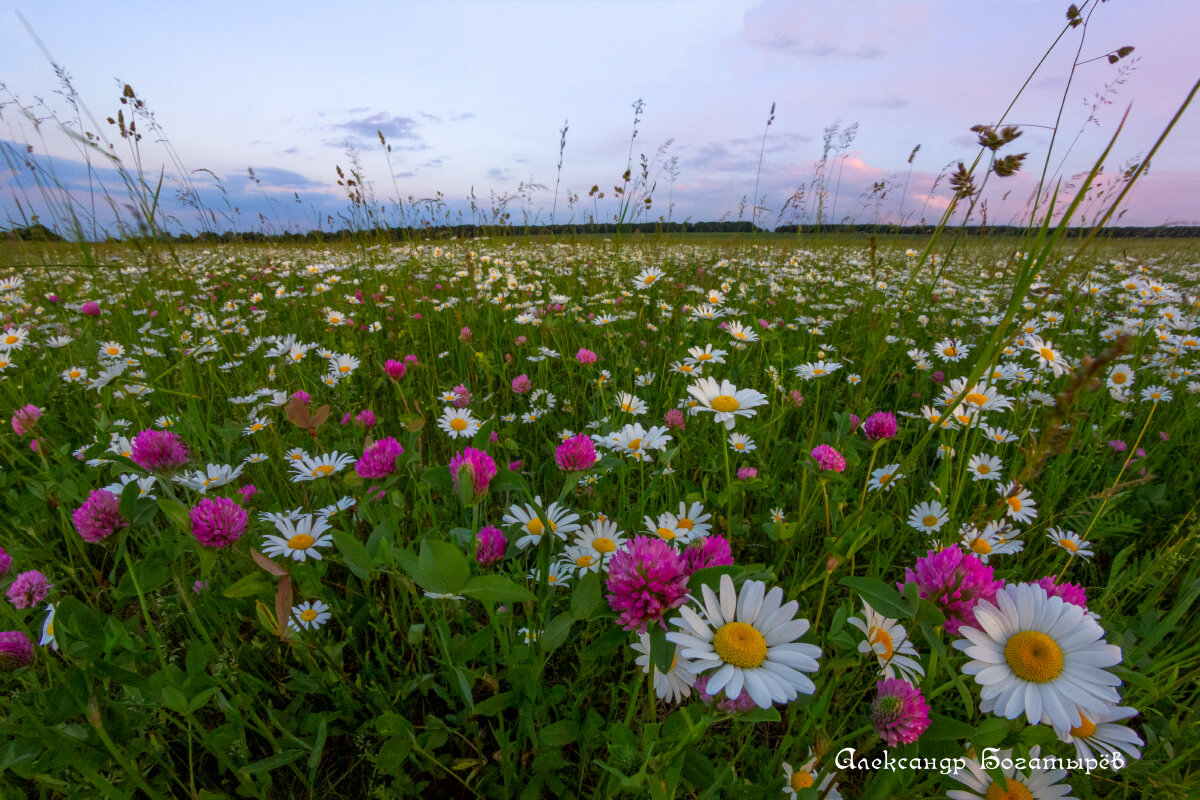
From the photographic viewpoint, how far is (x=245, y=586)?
0.87m

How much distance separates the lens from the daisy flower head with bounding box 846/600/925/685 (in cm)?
A: 90

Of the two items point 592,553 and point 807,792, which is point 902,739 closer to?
point 807,792

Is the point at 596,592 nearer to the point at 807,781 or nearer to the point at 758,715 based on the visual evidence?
the point at 758,715

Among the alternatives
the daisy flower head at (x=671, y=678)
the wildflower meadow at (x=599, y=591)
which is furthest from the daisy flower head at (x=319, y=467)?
the daisy flower head at (x=671, y=678)

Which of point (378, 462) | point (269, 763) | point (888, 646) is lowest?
point (269, 763)

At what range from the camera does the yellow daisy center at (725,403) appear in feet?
4.54

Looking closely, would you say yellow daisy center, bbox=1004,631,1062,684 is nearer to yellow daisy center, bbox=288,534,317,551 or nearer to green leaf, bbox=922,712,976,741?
green leaf, bbox=922,712,976,741

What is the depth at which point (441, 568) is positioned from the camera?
67 cm

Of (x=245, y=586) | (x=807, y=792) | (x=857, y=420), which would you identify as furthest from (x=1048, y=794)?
(x=245, y=586)

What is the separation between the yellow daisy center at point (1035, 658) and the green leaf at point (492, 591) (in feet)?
2.35

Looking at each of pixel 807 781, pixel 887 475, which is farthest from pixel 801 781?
pixel 887 475

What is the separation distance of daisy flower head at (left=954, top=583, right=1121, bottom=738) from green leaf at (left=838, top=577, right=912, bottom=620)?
3.0 inches

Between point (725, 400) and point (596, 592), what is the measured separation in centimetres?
82

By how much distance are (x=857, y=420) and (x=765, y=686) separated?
149 centimetres
